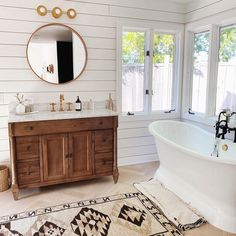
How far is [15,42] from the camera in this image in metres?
3.07

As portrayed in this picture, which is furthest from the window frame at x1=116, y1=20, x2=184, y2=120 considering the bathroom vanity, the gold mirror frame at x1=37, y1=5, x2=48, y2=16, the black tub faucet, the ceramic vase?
the ceramic vase

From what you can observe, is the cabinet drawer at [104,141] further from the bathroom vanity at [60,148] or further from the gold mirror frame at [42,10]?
the gold mirror frame at [42,10]

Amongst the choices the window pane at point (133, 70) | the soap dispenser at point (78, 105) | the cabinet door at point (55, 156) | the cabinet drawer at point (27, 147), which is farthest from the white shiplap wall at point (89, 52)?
the cabinet door at point (55, 156)

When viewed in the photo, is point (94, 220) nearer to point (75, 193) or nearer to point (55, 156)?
point (75, 193)

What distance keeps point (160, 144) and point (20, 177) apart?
173cm

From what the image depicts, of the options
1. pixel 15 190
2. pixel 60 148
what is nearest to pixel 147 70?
pixel 60 148

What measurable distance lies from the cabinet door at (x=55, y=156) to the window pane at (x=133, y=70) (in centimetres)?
130

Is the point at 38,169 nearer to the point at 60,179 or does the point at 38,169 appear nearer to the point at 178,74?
the point at 60,179

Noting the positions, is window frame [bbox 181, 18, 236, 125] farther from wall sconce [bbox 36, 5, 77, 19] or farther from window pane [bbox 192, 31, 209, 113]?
wall sconce [bbox 36, 5, 77, 19]

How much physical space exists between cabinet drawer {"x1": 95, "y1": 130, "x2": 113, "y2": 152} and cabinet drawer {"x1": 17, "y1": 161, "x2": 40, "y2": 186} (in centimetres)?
76

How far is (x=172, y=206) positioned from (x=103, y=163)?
1.02 m

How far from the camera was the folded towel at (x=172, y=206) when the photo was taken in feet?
7.73

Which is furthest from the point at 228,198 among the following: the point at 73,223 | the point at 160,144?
the point at 73,223

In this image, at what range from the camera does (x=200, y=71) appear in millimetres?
3824
